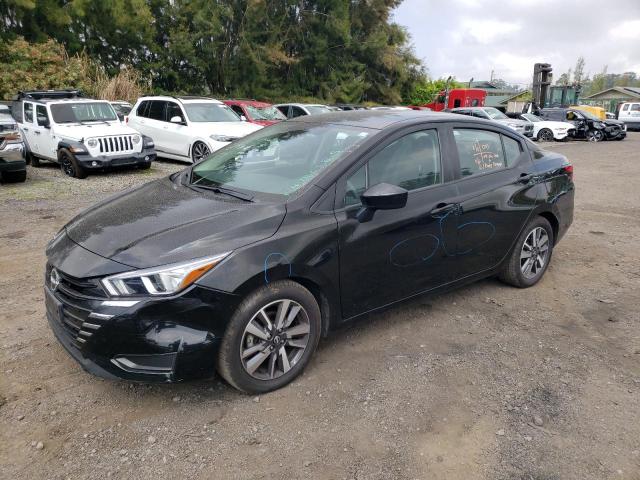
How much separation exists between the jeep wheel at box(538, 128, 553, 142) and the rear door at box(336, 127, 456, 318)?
72.8ft

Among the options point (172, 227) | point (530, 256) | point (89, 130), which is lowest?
point (530, 256)

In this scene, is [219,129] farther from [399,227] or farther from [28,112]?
[399,227]

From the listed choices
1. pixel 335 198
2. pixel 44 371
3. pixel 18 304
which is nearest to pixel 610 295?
pixel 335 198

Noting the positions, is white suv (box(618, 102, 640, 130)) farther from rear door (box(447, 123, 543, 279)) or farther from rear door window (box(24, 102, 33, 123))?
rear door (box(447, 123, 543, 279))

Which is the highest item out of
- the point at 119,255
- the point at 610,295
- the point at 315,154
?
the point at 315,154

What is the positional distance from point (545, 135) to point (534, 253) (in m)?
21.4

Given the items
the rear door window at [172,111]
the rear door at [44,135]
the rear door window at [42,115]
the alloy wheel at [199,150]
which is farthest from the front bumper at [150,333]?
the rear door window at [172,111]

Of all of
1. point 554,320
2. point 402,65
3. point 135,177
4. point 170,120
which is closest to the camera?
point 554,320

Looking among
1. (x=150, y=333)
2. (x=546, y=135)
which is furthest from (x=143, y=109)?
(x=546, y=135)

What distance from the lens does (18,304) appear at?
4.27 metres

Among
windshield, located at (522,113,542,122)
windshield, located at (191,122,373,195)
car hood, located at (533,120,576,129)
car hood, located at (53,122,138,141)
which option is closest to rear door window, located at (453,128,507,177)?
windshield, located at (191,122,373,195)

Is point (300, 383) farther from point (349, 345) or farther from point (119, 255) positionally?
point (119, 255)

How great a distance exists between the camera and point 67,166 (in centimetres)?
1070

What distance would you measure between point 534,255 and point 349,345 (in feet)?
7.05
